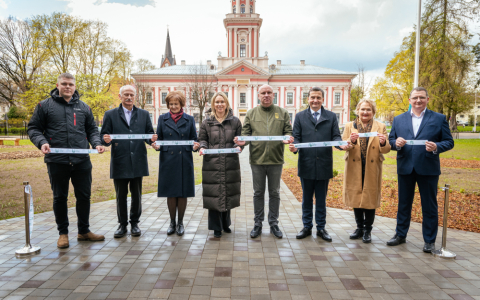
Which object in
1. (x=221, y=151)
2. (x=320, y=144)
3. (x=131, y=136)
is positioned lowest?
(x=221, y=151)

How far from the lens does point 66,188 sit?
441 centimetres

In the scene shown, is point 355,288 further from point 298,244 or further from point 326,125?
point 326,125

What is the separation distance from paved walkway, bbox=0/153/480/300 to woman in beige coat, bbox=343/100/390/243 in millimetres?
609

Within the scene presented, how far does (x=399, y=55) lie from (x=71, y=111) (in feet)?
103

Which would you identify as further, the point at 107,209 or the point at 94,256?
the point at 107,209

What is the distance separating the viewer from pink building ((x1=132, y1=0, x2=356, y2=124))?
60.4 m

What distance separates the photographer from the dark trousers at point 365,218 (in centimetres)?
465

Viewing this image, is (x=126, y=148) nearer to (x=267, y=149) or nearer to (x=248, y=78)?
(x=267, y=149)

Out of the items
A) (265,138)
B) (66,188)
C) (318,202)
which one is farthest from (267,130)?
(66,188)

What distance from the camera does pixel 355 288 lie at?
324cm

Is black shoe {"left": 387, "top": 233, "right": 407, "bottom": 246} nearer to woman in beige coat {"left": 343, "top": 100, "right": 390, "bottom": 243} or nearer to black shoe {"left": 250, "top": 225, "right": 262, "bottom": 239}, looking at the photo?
woman in beige coat {"left": 343, "top": 100, "right": 390, "bottom": 243}

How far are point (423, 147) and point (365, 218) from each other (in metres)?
1.38

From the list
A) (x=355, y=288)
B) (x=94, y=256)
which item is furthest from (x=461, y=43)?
(x=94, y=256)

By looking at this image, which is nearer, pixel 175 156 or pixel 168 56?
pixel 175 156
